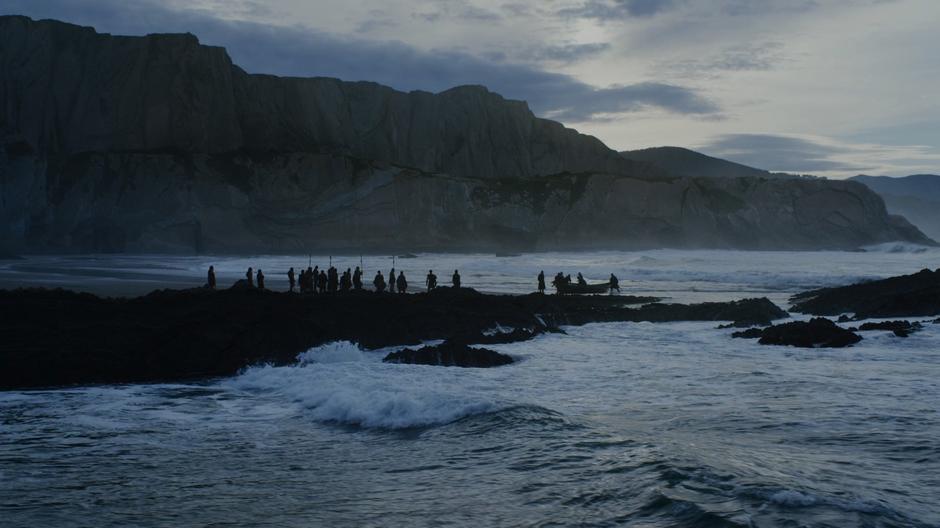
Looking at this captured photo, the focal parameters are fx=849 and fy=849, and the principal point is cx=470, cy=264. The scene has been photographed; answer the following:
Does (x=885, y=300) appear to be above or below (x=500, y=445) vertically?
above

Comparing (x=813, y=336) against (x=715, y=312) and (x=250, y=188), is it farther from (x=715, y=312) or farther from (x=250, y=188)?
(x=250, y=188)

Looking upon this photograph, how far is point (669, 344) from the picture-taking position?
1762cm

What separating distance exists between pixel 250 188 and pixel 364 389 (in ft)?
233

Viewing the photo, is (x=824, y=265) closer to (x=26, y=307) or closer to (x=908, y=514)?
(x=26, y=307)

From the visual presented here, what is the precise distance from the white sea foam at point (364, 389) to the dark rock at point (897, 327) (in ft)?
32.1

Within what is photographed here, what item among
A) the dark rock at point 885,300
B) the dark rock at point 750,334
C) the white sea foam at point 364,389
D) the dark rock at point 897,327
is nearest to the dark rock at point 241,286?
the white sea foam at point 364,389

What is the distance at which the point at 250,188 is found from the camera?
261 ft

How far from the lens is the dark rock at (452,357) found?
14.8 metres

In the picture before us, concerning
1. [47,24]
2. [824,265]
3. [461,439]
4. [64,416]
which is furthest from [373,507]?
[47,24]

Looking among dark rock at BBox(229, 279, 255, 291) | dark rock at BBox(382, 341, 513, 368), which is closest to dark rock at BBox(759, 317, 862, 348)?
dark rock at BBox(382, 341, 513, 368)

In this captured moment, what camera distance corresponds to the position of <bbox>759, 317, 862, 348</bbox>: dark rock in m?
16.6

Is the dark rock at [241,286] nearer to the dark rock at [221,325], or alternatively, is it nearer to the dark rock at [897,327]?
the dark rock at [221,325]

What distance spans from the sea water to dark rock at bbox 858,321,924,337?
1923 millimetres

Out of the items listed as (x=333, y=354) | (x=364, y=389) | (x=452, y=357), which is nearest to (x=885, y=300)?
(x=452, y=357)
